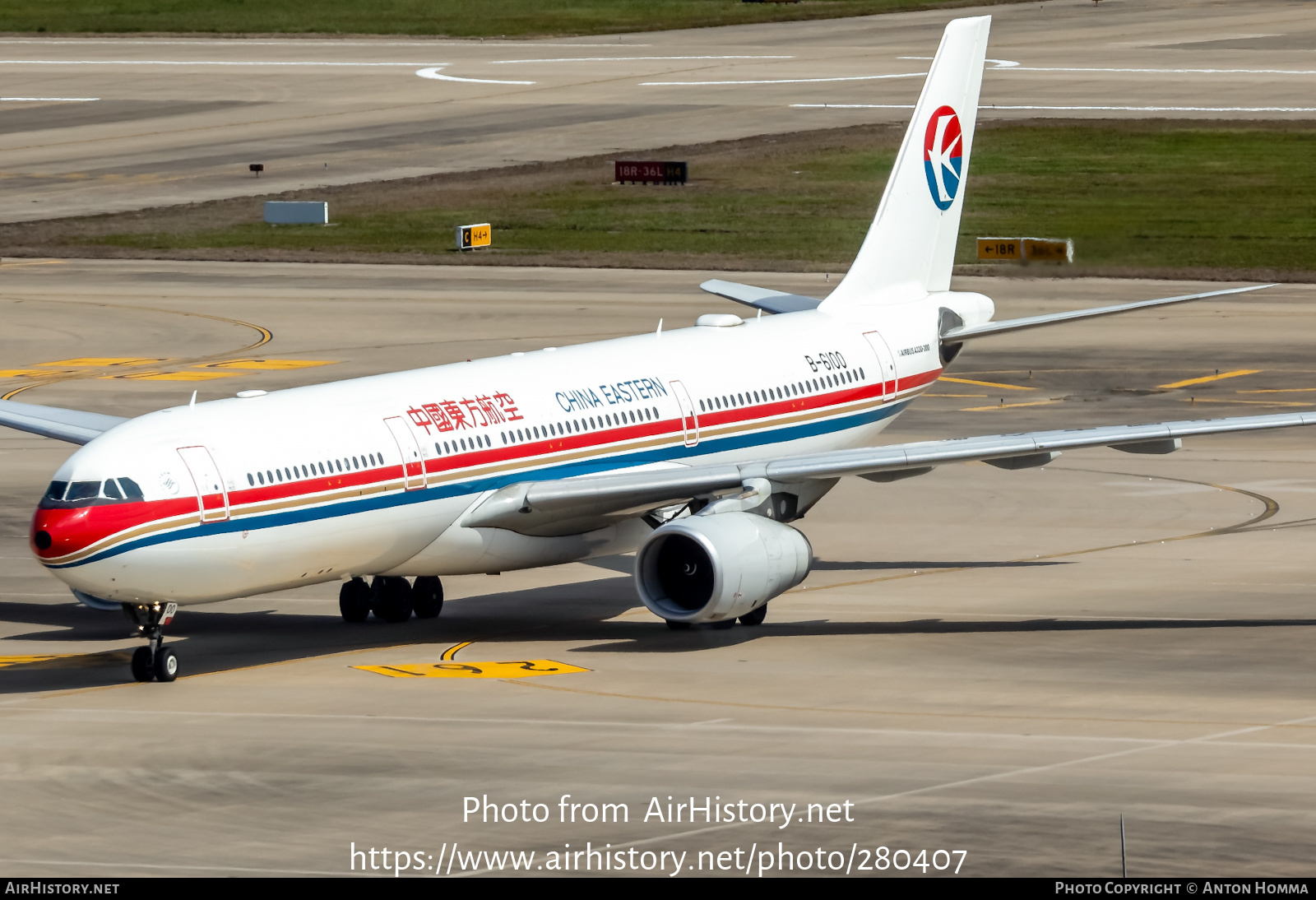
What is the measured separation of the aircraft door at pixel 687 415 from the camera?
1619 inches

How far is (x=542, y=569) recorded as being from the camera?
45.3m

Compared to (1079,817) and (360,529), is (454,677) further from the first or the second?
(1079,817)

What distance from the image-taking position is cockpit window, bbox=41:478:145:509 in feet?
108

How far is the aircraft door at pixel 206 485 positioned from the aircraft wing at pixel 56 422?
25.1 ft

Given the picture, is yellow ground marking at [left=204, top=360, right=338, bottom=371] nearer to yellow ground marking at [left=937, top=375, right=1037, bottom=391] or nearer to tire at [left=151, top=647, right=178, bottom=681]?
yellow ground marking at [left=937, top=375, right=1037, bottom=391]

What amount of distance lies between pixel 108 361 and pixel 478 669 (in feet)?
128

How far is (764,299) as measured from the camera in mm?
50094

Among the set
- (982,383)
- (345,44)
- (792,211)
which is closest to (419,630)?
(982,383)

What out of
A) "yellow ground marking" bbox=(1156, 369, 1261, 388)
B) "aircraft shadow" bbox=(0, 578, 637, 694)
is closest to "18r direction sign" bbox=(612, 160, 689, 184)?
"yellow ground marking" bbox=(1156, 369, 1261, 388)

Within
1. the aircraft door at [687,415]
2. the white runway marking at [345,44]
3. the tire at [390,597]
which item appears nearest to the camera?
the tire at [390,597]

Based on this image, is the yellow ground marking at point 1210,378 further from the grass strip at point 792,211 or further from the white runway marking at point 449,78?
the white runway marking at point 449,78

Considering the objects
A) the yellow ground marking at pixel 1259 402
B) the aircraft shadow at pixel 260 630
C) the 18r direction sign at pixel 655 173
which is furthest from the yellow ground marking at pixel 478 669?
the 18r direction sign at pixel 655 173

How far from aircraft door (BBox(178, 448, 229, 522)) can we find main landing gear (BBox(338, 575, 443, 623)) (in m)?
6.12
